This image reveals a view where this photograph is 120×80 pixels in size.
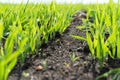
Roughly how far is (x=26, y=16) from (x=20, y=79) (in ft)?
3.19

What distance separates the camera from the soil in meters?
1.22

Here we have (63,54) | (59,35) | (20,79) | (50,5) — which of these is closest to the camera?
(20,79)

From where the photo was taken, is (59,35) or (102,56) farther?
(59,35)

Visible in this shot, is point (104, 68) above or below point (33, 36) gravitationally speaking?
below

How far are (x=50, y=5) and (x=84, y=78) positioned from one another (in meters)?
1.18

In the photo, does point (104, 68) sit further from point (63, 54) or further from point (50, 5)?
point (50, 5)

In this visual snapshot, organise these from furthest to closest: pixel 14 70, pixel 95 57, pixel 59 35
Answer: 1. pixel 59 35
2. pixel 95 57
3. pixel 14 70

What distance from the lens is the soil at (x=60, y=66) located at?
122cm

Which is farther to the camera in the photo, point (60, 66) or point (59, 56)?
point (59, 56)

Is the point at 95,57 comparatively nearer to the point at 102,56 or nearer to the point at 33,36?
the point at 102,56

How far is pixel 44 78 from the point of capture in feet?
3.96

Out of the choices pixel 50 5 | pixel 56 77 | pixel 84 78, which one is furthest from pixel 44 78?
pixel 50 5

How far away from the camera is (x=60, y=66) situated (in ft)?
4.39

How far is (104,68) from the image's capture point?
132 cm
